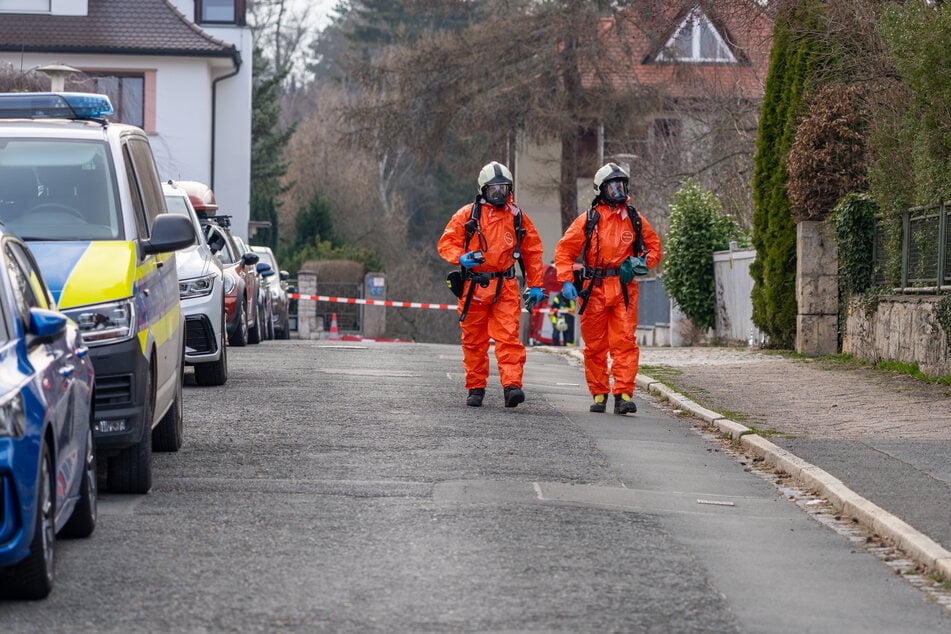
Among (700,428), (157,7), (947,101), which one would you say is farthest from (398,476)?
(157,7)

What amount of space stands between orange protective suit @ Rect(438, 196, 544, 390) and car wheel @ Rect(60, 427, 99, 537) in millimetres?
6095

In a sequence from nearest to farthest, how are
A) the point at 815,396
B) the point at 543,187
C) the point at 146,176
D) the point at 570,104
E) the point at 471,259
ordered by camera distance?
the point at 146,176, the point at 471,259, the point at 815,396, the point at 570,104, the point at 543,187

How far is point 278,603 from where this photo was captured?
5.87 meters

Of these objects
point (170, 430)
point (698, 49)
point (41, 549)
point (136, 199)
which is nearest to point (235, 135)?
point (698, 49)

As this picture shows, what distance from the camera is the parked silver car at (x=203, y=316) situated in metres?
14.1

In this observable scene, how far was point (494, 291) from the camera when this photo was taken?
12.9m

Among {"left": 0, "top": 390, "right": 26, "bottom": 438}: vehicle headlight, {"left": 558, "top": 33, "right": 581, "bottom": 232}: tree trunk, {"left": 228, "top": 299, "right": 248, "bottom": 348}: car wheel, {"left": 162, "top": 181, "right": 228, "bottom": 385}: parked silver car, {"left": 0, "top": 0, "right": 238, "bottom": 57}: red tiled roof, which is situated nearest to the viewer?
→ {"left": 0, "top": 390, "right": 26, "bottom": 438}: vehicle headlight

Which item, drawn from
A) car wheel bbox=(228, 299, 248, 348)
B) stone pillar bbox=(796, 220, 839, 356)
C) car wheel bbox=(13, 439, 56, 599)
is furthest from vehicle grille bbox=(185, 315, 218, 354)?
stone pillar bbox=(796, 220, 839, 356)

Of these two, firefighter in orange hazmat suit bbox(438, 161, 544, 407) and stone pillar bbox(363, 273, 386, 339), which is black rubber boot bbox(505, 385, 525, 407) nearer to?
firefighter in orange hazmat suit bbox(438, 161, 544, 407)

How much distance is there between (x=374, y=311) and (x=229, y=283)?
89.9ft

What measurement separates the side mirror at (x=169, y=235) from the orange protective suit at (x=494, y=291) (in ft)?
14.8

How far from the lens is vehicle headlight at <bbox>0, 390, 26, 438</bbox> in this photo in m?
5.45

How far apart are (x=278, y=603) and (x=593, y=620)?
44.6 inches

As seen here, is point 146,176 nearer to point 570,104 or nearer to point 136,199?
point 136,199
